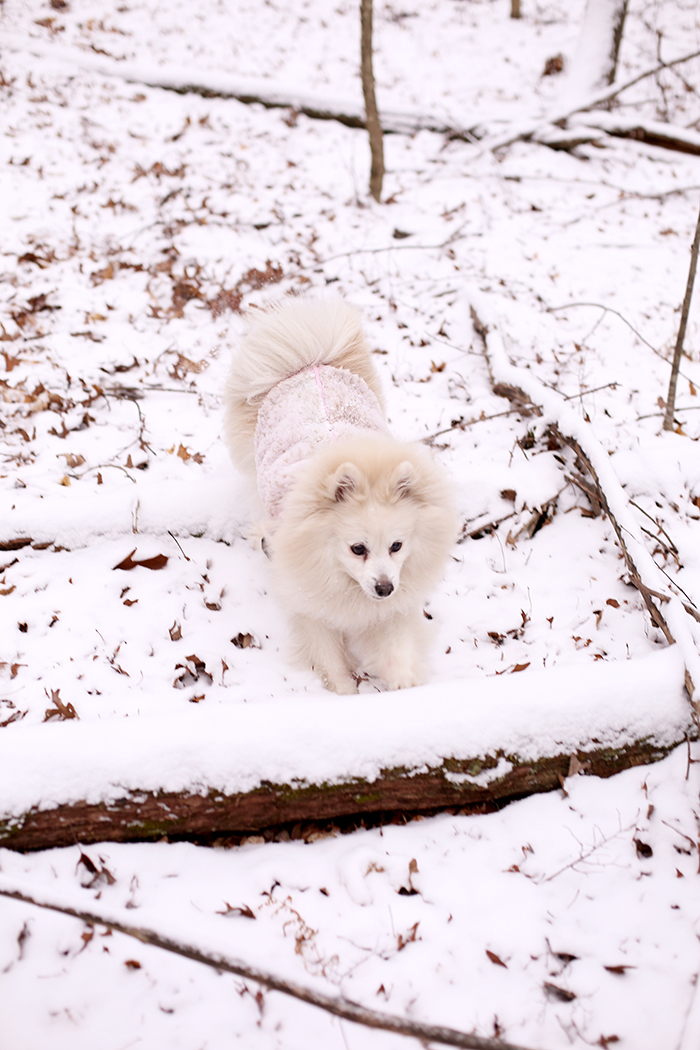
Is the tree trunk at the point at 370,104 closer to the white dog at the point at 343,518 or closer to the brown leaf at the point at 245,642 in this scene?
the white dog at the point at 343,518

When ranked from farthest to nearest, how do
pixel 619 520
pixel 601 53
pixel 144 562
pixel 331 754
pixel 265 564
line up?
pixel 601 53 < pixel 265 564 < pixel 144 562 < pixel 619 520 < pixel 331 754

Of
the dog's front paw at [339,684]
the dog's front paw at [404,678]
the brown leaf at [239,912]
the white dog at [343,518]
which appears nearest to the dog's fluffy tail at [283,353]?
the white dog at [343,518]

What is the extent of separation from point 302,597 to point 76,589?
130cm

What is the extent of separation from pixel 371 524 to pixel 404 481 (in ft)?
0.82

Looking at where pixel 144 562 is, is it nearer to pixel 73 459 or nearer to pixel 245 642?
pixel 245 642

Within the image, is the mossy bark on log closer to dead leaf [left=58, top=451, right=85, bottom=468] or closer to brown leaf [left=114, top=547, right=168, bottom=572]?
brown leaf [left=114, top=547, right=168, bottom=572]

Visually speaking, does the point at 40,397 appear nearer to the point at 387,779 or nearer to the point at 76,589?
the point at 76,589

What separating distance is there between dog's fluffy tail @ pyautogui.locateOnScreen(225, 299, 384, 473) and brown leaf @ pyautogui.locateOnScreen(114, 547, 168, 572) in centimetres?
74

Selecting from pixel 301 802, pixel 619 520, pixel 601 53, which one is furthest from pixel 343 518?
pixel 601 53

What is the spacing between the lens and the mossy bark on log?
2039 mm

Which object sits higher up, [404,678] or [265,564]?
[265,564]

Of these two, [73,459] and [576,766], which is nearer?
[576,766]

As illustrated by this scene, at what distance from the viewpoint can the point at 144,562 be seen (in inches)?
134

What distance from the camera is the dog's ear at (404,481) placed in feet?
8.54
